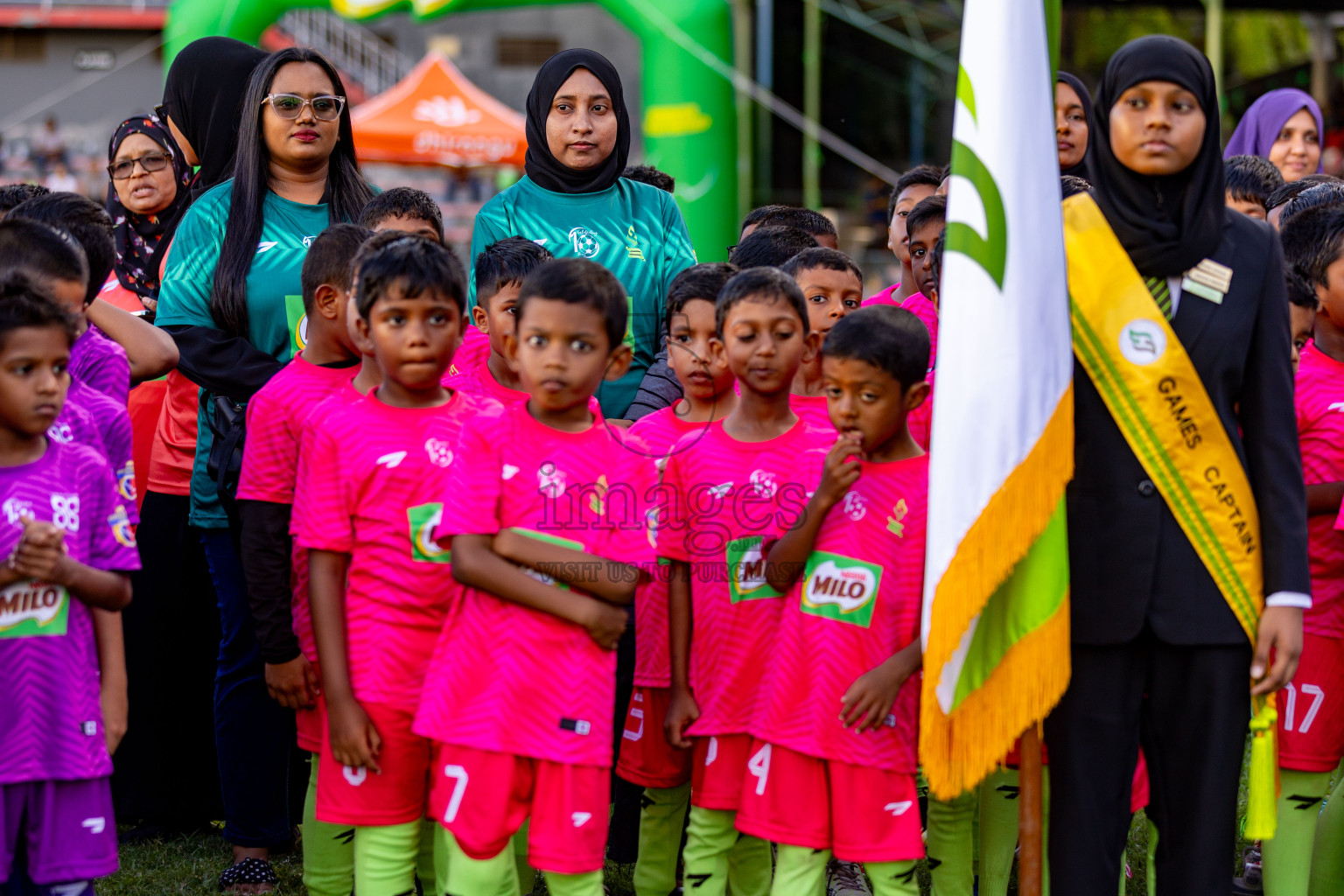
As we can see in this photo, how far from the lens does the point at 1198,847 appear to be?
2.98 meters

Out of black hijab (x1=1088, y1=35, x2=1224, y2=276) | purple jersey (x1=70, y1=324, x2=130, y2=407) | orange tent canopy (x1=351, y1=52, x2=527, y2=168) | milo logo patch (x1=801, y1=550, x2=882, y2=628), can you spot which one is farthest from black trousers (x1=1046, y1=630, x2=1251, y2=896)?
orange tent canopy (x1=351, y1=52, x2=527, y2=168)

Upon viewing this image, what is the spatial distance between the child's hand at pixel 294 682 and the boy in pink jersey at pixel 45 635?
50 centimetres

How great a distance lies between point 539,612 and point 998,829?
4.98 feet

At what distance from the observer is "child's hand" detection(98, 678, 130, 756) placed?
9.87 feet

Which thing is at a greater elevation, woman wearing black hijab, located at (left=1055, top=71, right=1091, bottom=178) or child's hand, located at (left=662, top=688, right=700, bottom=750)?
woman wearing black hijab, located at (left=1055, top=71, right=1091, bottom=178)

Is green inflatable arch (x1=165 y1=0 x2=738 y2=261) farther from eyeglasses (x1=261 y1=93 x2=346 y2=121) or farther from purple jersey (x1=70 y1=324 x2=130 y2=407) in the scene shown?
purple jersey (x1=70 y1=324 x2=130 y2=407)

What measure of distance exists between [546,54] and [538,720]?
23.9 m

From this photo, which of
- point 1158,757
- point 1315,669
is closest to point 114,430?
point 1158,757

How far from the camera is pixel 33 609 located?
9.41ft

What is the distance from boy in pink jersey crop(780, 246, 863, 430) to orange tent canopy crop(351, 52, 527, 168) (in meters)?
12.3

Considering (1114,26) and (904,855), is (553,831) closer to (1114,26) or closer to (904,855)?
(904,855)

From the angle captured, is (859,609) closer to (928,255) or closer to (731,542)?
(731,542)

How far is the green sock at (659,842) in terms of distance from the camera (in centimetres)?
365

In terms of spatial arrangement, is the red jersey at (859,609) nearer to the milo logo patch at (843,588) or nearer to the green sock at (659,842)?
the milo logo patch at (843,588)
